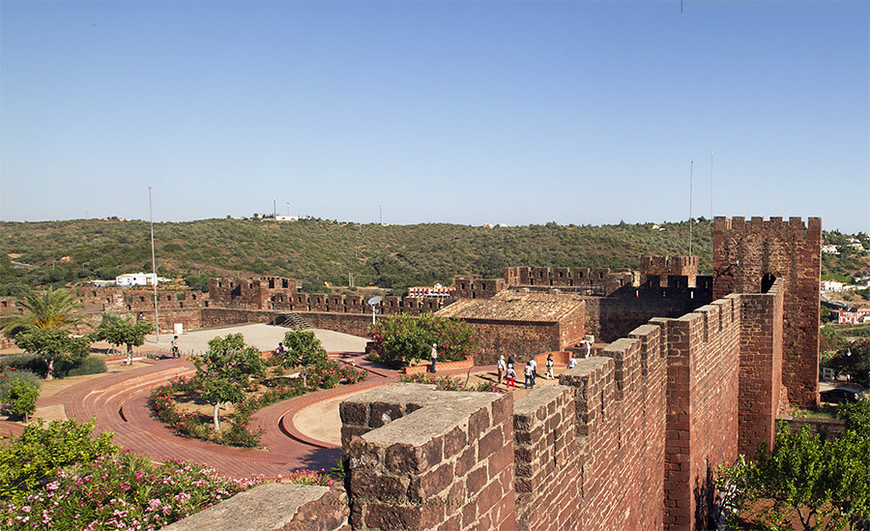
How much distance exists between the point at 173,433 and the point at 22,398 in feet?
9.44

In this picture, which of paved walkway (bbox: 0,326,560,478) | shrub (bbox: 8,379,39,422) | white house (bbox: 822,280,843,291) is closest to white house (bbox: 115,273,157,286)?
paved walkway (bbox: 0,326,560,478)

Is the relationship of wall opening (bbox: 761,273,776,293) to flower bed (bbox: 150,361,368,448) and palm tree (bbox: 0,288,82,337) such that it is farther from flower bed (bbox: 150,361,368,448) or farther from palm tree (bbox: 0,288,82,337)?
palm tree (bbox: 0,288,82,337)

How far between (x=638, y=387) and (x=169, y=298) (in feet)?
87.7

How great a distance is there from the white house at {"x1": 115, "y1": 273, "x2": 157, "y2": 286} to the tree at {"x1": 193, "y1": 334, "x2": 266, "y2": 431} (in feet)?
103

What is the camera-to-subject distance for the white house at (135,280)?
43344 millimetres

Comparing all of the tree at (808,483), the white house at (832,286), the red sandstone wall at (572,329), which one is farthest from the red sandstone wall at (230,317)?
the white house at (832,286)

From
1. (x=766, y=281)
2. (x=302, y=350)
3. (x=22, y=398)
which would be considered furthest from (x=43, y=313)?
(x=766, y=281)

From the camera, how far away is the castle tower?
49.7 ft

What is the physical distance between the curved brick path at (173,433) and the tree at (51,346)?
971 millimetres

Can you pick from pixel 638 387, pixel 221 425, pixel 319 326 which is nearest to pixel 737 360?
pixel 638 387

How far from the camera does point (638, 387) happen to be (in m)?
6.92

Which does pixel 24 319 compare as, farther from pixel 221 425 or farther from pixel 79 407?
pixel 221 425

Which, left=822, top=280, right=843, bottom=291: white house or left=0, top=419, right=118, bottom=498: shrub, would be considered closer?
left=0, top=419, right=118, bottom=498: shrub

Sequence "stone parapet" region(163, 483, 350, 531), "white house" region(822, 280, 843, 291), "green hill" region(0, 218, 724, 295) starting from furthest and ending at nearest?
"white house" region(822, 280, 843, 291) < "green hill" region(0, 218, 724, 295) < "stone parapet" region(163, 483, 350, 531)
